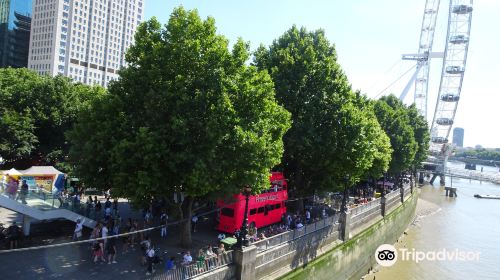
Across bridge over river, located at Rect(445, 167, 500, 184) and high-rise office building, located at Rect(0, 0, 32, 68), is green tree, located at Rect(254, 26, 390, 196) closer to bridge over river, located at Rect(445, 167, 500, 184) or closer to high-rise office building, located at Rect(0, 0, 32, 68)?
bridge over river, located at Rect(445, 167, 500, 184)

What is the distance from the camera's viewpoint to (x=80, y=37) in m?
150

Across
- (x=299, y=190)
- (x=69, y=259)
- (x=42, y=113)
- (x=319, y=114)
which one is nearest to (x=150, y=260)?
(x=69, y=259)

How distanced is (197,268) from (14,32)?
15513cm

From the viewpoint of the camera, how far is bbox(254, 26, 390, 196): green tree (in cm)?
2869

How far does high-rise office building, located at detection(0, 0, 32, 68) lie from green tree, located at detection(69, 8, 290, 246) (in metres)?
142

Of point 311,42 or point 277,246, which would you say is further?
point 311,42

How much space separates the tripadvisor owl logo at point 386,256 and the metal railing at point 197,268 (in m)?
18.1

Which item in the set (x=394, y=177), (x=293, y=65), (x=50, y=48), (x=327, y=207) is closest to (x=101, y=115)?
(x=293, y=65)

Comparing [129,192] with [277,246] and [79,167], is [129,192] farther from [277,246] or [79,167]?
[277,246]

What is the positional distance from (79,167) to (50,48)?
456 ft

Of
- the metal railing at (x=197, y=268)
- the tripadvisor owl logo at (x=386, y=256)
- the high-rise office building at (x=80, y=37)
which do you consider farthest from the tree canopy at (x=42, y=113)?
the high-rise office building at (x=80, y=37)

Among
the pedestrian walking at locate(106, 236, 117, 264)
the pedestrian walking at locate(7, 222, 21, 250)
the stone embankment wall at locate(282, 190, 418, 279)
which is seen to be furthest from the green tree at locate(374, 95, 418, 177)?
the pedestrian walking at locate(7, 222, 21, 250)

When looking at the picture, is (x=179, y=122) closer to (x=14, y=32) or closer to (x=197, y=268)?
(x=197, y=268)

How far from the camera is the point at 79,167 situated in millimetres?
20094
